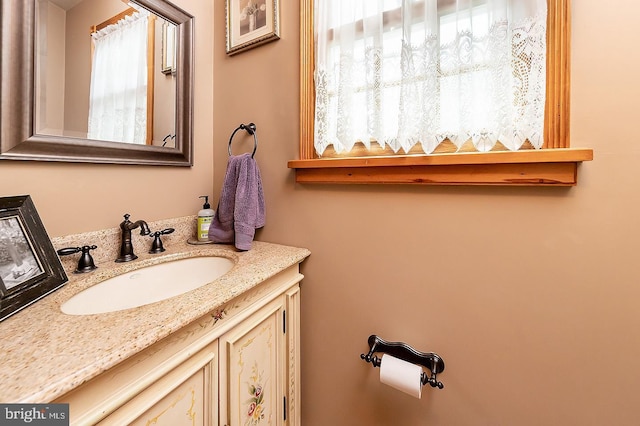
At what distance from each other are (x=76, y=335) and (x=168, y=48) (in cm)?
110

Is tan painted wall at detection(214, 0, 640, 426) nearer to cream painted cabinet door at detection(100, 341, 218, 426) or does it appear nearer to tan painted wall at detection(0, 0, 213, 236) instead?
tan painted wall at detection(0, 0, 213, 236)

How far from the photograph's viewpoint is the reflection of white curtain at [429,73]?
2.28 feet

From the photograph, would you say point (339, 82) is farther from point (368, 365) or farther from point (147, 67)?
point (368, 365)

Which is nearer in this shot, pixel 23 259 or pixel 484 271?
pixel 23 259

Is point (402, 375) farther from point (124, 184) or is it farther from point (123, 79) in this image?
point (123, 79)

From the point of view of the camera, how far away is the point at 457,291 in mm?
816

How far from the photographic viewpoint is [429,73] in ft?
2.56

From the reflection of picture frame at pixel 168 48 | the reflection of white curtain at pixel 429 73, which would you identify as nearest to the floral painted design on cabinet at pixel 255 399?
the reflection of white curtain at pixel 429 73

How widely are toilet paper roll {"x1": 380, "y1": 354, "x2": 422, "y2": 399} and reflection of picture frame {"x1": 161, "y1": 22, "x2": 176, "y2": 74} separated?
1374 millimetres

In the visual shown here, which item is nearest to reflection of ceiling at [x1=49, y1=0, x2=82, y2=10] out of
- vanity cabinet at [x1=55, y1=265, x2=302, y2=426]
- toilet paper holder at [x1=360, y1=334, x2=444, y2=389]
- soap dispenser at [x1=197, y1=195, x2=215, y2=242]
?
soap dispenser at [x1=197, y1=195, x2=215, y2=242]

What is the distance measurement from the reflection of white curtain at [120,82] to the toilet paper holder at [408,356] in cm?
114

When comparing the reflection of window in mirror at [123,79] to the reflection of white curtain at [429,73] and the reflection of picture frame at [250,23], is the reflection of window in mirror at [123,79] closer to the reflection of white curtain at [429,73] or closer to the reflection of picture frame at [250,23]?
the reflection of picture frame at [250,23]

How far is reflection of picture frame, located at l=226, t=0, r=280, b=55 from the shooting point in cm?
110

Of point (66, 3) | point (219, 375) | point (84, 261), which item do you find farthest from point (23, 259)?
point (66, 3)
